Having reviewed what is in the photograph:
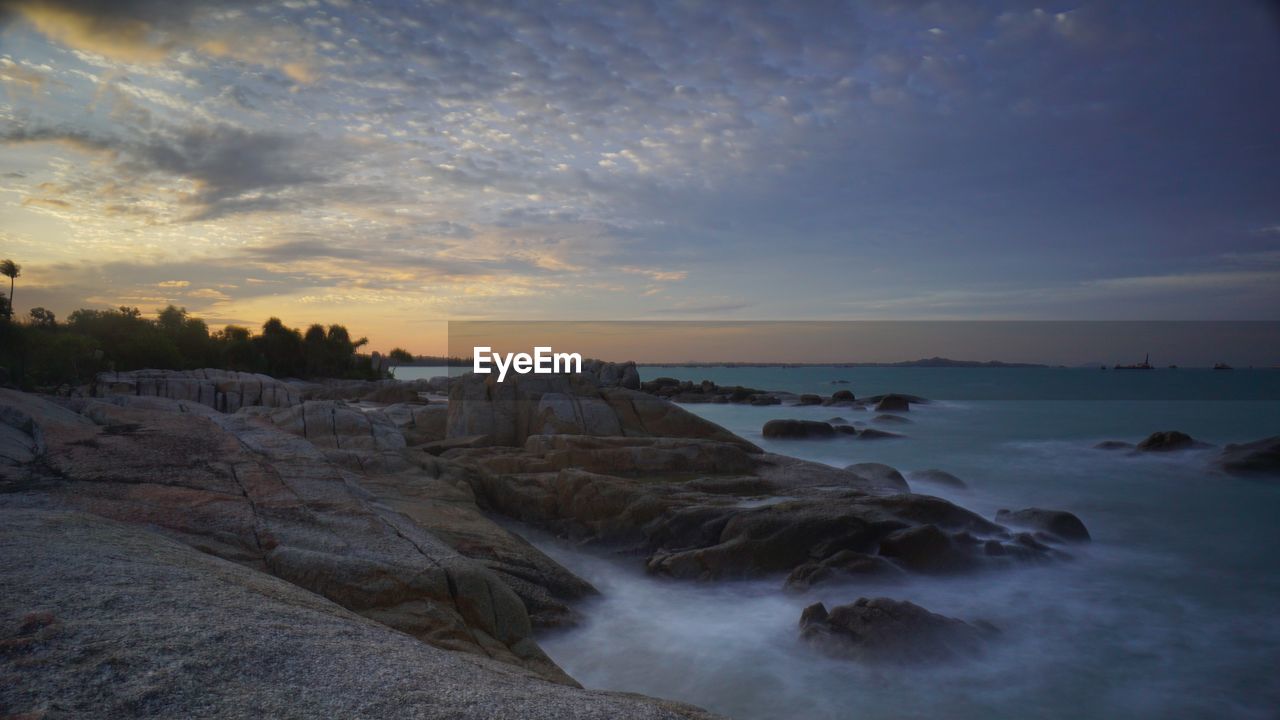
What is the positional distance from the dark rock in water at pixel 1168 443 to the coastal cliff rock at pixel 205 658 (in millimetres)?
30848

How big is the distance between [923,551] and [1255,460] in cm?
1839

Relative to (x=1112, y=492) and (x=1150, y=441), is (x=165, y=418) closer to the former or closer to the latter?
(x=1112, y=492)

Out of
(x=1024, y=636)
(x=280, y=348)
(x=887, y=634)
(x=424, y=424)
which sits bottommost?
(x=1024, y=636)

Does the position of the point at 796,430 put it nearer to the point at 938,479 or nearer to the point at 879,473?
the point at 938,479

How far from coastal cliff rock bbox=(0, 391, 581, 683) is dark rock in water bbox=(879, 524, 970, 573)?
20.0ft

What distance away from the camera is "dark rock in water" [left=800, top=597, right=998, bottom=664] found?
832cm

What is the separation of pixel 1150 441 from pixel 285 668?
1311 inches

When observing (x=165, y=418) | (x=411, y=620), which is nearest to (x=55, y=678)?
(x=411, y=620)

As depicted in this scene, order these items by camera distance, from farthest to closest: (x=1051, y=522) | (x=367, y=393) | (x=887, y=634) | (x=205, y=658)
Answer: (x=367, y=393) < (x=1051, y=522) < (x=887, y=634) < (x=205, y=658)

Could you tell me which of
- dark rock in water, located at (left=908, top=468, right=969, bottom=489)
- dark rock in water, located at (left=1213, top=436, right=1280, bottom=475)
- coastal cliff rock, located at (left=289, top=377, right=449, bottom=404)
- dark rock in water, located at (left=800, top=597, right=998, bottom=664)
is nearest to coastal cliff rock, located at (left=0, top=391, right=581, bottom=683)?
dark rock in water, located at (left=800, top=597, right=998, bottom=664)

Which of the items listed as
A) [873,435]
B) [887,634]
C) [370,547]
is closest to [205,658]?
[370,547]

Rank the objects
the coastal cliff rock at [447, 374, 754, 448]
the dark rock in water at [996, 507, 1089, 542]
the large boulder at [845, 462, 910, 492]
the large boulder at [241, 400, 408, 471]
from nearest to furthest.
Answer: the large boulder at [241, 400, 408, 471], the dark rock in water at [996, 507, 1089, 542], the large boulder at [845, 462, 910, 492], the coastal cliff rock at [447, 374, 754, 448]

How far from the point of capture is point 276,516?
7391 millimetres

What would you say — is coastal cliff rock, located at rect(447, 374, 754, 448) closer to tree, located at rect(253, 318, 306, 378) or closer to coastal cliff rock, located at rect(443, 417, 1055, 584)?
coastal cliff rock, located at rect(443, 417, 1055, 584)
